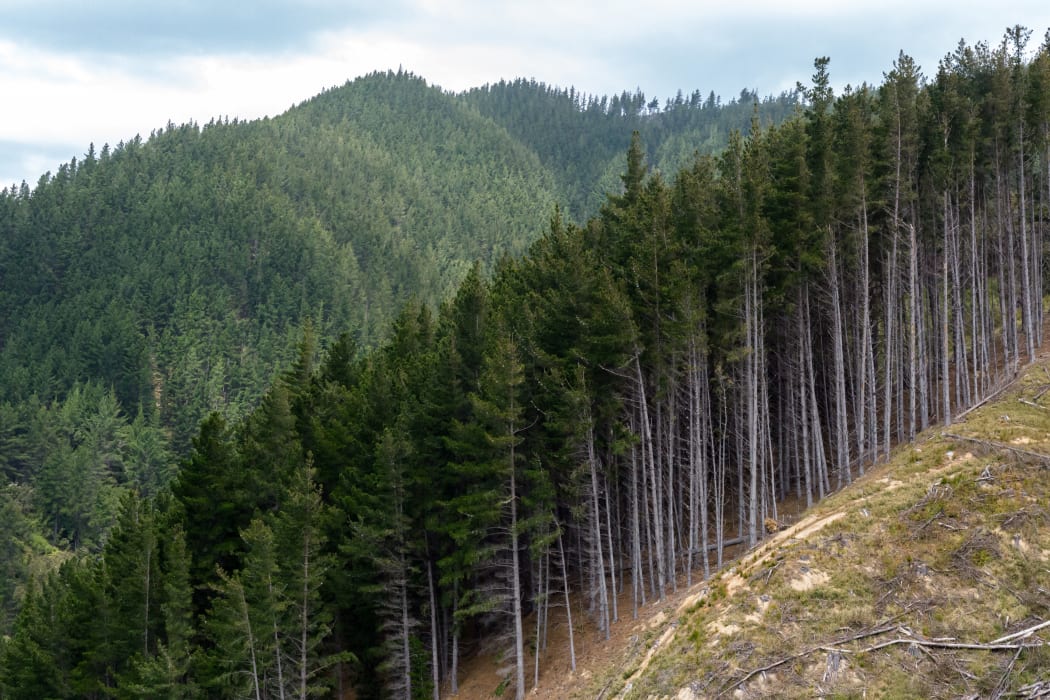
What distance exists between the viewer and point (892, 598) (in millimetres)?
15297

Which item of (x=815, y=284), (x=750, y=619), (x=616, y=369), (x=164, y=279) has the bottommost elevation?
(x=750, y=619)

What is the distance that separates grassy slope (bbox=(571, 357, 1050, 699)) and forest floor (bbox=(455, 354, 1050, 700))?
34 millimetres

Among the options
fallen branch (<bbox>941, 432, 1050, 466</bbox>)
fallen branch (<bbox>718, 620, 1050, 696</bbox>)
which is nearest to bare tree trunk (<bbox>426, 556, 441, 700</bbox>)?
fallen branch (<bbox>718, 620, 1050, 696</bbox>)

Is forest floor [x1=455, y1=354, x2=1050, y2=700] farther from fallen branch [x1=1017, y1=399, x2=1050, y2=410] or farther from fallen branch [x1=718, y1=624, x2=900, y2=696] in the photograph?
fallen branch [x1=1017, y1=399, x2=1050, y2=410]

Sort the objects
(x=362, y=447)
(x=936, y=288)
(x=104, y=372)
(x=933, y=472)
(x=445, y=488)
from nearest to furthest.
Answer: (x=933, y=472) → (x=445, y=488) → (x=362, y=447) → (x=936, y=288) → (x=104, y=372)

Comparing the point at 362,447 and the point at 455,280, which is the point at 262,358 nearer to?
the point at 455,280

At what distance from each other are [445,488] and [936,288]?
24576 millimetres

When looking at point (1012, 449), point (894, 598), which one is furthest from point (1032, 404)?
point (894, 598)

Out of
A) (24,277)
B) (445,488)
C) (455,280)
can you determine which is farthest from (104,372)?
(445,488)

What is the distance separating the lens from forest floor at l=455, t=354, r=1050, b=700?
43.6 feet

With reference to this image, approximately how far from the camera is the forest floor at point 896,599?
523 inches

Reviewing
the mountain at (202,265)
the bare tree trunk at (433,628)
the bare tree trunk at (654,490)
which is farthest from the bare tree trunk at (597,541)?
the mountain at (202,265)

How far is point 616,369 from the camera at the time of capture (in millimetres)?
26078

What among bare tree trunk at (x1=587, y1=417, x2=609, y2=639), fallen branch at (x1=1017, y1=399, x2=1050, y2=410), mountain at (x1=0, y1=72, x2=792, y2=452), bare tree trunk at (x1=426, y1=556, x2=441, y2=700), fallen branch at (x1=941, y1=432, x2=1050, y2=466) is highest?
mountain at (x1=0, y1=72, x2=792, y2=452)
